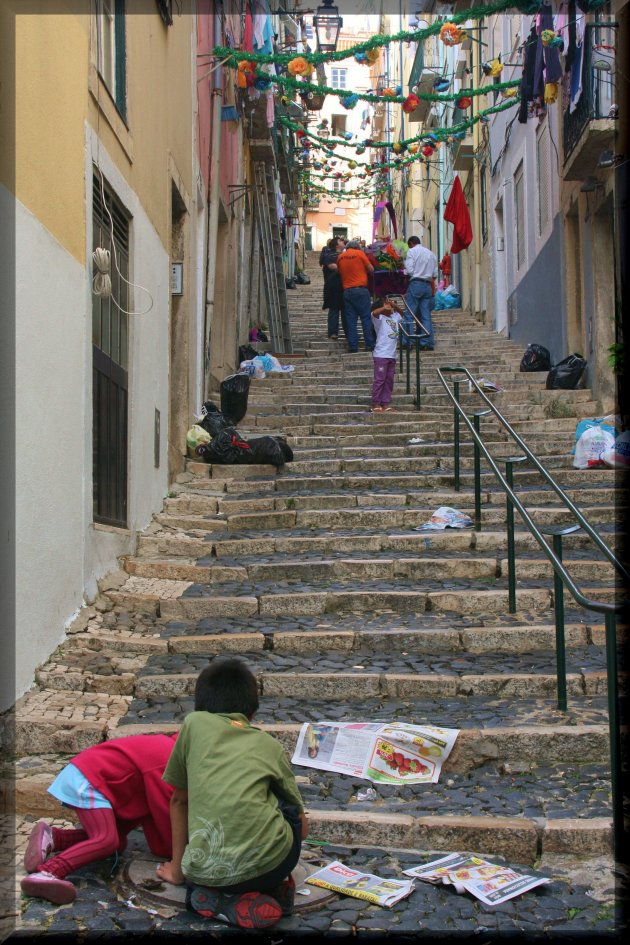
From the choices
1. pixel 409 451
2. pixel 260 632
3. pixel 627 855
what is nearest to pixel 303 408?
pixel 409 451

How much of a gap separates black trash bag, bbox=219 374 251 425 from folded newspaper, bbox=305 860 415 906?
28.8 ft

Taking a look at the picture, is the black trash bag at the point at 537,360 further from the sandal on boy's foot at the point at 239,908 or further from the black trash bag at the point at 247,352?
the sandal on boy's foot at the point at 239,908

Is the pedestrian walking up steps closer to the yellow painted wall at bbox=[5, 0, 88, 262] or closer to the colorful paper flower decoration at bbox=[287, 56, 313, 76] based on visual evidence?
the yellow painted wall at bbox=[5, 0, 88, 262]

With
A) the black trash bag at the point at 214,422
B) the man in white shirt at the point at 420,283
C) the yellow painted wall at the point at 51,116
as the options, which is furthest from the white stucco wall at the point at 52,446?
the man in white shirt at the point at 420,283

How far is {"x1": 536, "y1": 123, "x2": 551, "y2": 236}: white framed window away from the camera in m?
15.4

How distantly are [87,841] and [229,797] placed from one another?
644mm

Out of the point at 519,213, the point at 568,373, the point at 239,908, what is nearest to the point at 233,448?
the point at 568,373

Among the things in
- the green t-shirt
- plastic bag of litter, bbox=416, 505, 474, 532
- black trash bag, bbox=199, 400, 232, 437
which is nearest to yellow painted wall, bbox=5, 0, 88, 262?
the green t-shirt

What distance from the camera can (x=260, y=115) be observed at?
18750 mm

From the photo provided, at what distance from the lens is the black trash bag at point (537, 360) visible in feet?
47.4

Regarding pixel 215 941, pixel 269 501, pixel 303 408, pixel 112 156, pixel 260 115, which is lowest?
pixel 215 941

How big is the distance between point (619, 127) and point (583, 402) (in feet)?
10.5

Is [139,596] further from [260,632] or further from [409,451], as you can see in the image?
[409,451]

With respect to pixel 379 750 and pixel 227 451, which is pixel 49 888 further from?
pixel 227 451
